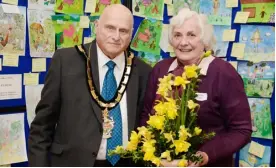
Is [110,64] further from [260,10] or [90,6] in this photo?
[260,10]

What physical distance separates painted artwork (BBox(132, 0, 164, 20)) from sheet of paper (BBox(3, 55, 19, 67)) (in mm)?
811

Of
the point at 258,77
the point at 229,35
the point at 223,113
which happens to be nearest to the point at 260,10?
the point at 229,35

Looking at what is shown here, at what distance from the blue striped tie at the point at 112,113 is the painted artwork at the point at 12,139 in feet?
2.10

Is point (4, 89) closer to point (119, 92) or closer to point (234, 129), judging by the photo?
point (119, 92)

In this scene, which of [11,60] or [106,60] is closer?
[106,60]

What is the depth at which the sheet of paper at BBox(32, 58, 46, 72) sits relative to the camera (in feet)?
7.32

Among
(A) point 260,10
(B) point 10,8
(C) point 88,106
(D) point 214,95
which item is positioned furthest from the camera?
(A) point 260,10

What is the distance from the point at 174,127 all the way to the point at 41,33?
4.14ft

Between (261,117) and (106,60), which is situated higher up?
(106,60)

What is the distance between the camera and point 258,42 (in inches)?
88.1

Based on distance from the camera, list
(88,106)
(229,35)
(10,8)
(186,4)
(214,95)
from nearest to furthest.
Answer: (214,95) < (88,106) < (10,8) < (229,35) < (186,4)

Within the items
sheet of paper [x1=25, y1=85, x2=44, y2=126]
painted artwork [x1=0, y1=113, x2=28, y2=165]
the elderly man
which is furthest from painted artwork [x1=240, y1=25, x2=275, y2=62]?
painted artwork [x1=0, y1=113, x2=28, y2=165]

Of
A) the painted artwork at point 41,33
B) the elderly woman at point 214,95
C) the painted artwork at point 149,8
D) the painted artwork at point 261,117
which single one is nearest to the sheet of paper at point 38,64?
the painted artwork at point 41,33

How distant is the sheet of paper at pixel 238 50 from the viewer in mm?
2287
